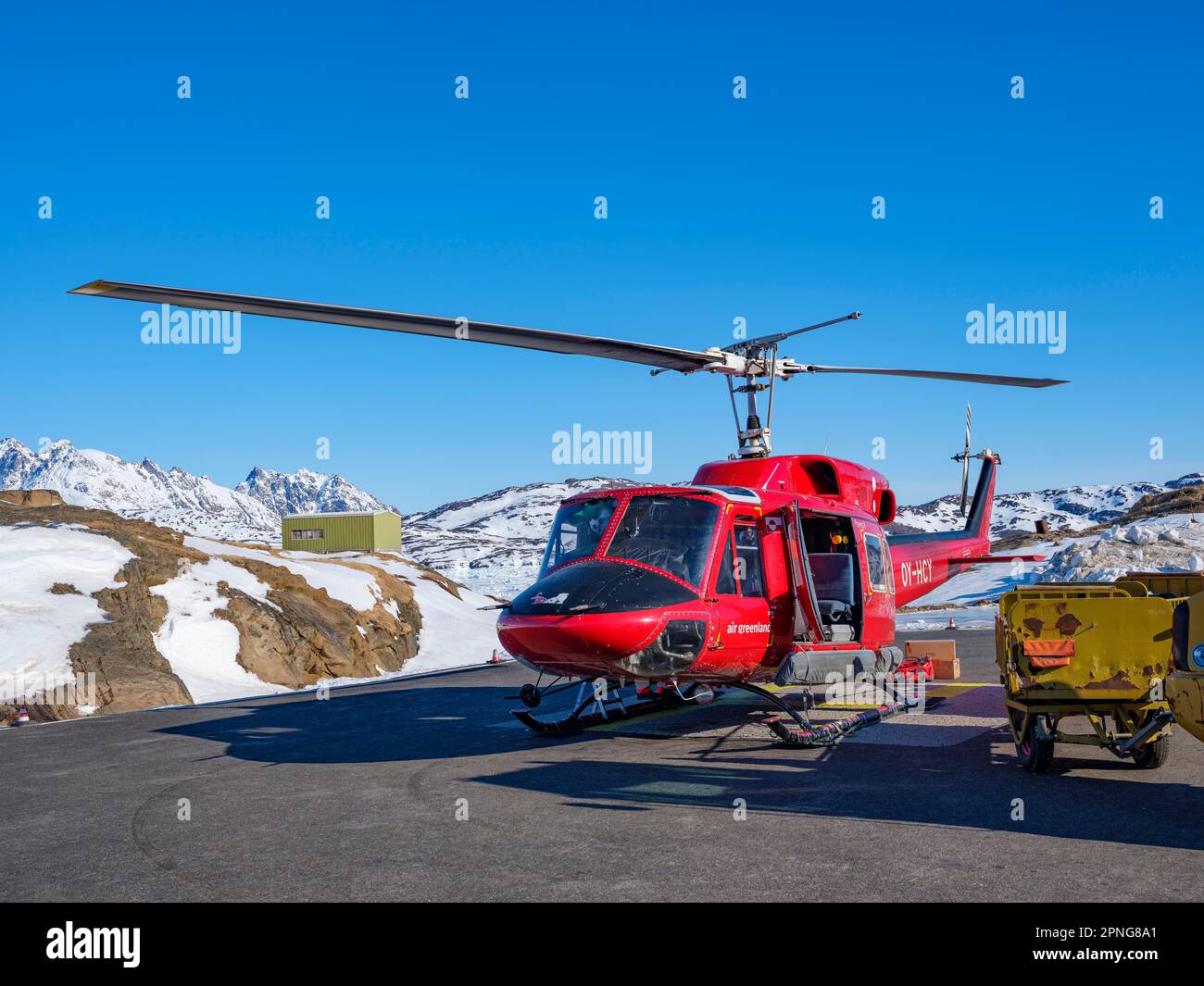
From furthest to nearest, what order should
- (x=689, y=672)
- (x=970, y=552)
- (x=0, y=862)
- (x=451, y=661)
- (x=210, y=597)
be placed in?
(x=451, y=661) < (x=210, y=597) < (x=970, y=552) < (x=689, y=672) < (x=0, y=862)

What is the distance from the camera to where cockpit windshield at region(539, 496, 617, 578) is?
37.2 ft

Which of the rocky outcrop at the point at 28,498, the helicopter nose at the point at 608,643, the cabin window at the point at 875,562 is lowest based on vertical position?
the helicopter nose at the point at 608,643

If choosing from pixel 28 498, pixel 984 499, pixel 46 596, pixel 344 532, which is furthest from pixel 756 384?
pixel 344 532

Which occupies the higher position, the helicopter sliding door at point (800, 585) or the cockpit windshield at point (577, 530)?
the cockpit windshield at point (577, 530)

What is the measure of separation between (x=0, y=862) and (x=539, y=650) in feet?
16.1

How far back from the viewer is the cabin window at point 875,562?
13773 millimetres

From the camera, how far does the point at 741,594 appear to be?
1144cm

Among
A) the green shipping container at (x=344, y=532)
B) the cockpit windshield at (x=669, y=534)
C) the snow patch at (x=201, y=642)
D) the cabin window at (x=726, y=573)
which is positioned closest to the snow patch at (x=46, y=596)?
the snow patch at (x=201, y=642)

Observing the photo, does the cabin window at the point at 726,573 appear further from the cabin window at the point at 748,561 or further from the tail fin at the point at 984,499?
the tail fin at the point at 984,499

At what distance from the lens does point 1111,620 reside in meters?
8.95

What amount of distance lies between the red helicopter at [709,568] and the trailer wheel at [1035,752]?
2198 mm

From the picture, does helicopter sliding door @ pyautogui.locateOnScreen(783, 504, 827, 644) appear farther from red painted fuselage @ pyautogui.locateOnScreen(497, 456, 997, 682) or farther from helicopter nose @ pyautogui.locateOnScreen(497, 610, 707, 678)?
helicopter nose @ pyautogui.locateOnScreen(497, 610, 707, 678)
